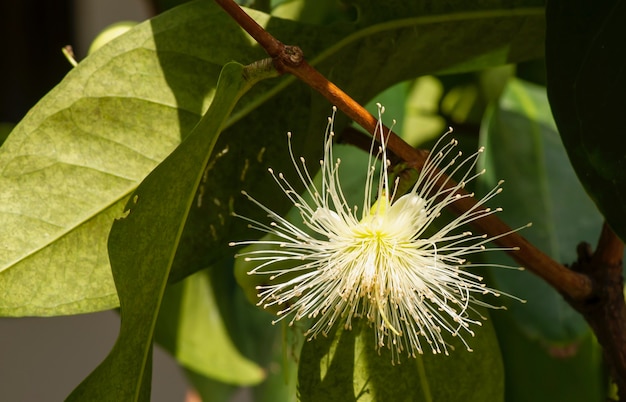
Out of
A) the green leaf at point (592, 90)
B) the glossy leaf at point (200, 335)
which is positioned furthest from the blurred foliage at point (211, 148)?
the glossy leaf at point (200, 335)

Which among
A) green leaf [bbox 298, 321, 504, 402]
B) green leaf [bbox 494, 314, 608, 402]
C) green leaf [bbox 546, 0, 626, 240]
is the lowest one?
green leaf [bbox 298, 321, 504, 402]

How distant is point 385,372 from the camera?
1.68 feet

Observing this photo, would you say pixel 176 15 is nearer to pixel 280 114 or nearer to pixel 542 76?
pixel 280 114

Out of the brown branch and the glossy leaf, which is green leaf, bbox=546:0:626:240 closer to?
the brown branch

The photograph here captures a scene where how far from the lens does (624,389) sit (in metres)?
0.53

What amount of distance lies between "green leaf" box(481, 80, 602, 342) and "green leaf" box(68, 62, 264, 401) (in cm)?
35

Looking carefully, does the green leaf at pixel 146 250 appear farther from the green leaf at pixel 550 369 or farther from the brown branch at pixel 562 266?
the green leaf at pixel 550 369

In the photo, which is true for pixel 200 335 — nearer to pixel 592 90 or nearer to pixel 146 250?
pixel 146 250

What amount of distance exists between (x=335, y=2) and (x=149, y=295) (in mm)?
366

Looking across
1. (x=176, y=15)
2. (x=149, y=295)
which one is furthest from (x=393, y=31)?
(x=149, y=295)

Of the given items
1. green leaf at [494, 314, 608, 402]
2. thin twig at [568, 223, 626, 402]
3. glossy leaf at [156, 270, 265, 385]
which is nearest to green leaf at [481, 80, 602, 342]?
green leaf at [494, 314, 608, 402]

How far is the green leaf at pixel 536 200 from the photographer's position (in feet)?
2.39

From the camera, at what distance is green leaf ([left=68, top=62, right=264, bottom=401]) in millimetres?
432

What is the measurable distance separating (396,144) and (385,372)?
0.14m
